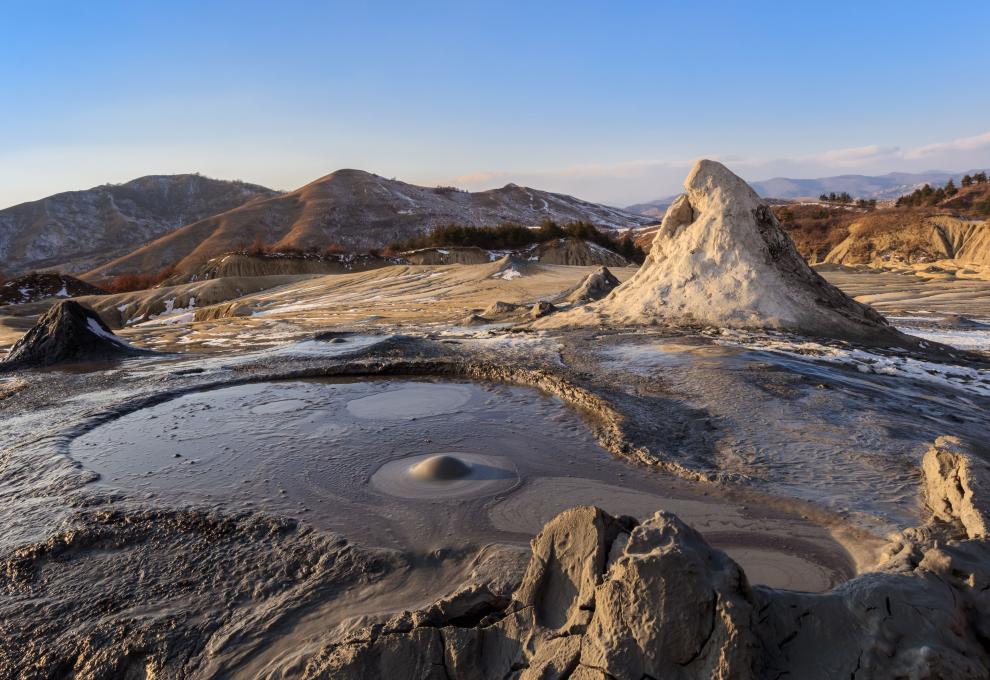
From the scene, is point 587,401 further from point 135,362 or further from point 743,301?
point 135,362

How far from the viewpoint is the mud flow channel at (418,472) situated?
3131 mm

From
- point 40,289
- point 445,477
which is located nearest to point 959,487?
point 445,477

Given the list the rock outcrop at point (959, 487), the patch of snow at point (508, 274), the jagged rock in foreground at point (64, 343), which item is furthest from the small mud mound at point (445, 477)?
the patch of snow at point (508, 274)

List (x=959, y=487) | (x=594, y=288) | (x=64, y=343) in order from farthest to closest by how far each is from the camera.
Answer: (x=594, y=288) < (x=64, y=343) < (x=959, y=487)

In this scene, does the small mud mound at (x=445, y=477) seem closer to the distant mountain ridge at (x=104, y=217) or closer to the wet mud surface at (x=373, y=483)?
the wet mud surface at (x=373, y=483)

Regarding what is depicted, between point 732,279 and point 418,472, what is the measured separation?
19.7ft

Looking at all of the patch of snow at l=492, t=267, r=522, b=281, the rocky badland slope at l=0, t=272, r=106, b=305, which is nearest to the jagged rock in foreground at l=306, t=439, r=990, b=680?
the patch of snow at l=492, t=267, r=522, b=281

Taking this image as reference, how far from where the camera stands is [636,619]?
176 cm

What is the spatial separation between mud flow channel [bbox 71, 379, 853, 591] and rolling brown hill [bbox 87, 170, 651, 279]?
36.8 m

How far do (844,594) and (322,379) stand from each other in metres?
5.88

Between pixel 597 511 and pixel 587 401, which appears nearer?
pixel 597 511

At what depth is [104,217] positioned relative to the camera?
72062 millimetres

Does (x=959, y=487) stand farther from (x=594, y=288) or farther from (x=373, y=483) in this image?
(x=594, y=288)

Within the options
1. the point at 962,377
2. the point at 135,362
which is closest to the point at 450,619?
the point at 962,377
